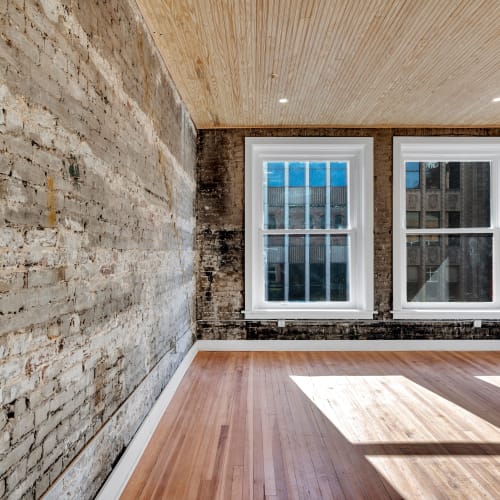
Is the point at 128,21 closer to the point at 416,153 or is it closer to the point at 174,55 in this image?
the point at 174,55

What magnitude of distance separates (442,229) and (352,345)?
181 cm

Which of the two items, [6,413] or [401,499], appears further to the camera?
[401,499]

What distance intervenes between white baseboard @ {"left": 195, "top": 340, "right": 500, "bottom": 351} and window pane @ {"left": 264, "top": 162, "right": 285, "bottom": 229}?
4.68 feet

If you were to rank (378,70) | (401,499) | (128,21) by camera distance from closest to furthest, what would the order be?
(401,499) → (128,21) → (378,70)

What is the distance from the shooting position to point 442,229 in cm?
427

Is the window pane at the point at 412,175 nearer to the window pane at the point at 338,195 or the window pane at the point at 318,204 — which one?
the window pane at the point at 338,195

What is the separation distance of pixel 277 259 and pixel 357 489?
280 centimetres

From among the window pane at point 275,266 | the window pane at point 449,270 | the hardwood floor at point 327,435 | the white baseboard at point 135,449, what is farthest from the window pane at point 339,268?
the white baseboard at point 135,449

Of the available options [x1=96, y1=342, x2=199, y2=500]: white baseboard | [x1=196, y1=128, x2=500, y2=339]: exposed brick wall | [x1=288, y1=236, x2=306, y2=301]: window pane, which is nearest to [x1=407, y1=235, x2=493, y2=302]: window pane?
[x1=196, y1=128, x2=500, y2=339]: exposed brick wall

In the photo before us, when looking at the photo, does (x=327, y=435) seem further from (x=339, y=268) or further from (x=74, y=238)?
(x=339, y=268)

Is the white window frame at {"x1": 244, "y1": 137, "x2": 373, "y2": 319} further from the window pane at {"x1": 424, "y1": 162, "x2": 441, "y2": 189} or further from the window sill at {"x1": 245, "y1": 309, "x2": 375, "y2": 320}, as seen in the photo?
the window pane at {"x1": 424, "y1": 162, "x2": 441, "y2": 189}

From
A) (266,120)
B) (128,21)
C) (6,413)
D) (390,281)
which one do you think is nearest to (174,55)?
(128,21)

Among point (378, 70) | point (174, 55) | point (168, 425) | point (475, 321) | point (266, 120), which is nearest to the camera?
point (168, 425)

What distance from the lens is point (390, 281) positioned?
4.13m
